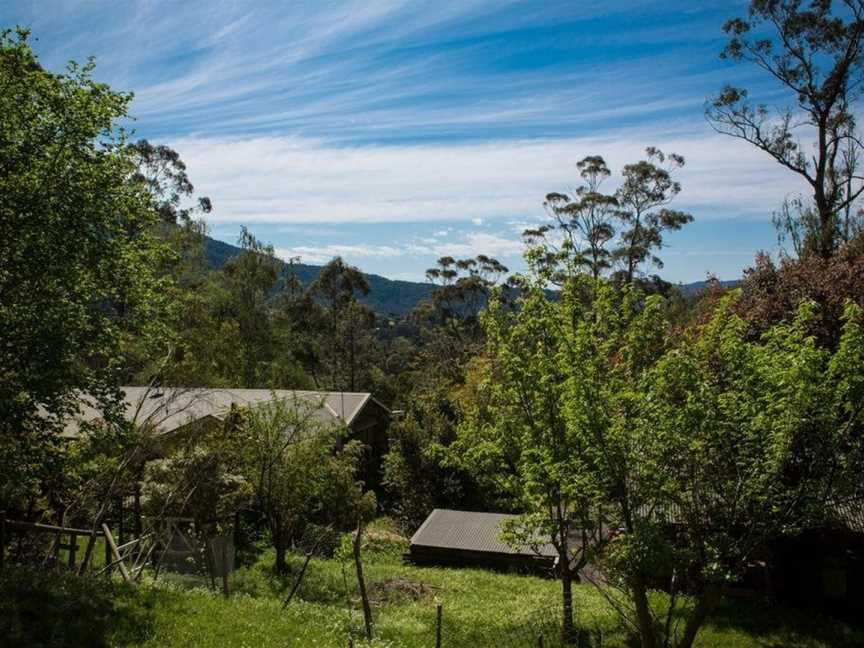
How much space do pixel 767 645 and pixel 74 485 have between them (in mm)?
17926

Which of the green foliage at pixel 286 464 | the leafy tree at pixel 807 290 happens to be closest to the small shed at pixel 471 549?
the green foliage at pixel 286 464

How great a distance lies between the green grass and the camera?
36.2 ft

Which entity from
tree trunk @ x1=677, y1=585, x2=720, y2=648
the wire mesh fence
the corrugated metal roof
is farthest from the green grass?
tree trunk @ x1=677, y1=585, x2=720, y2=648

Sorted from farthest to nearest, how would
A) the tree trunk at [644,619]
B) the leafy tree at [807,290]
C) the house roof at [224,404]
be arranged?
the house roof at [224,404] < the leafy tree at [807,290] < the tree trunk at [644,619]

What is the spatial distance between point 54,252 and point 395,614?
11710 mm

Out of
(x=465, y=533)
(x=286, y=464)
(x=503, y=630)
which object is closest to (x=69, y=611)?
(x=503, y=630)

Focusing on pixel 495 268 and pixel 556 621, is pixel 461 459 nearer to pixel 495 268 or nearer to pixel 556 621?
pixel 556 621

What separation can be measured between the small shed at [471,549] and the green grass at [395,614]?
110 cm

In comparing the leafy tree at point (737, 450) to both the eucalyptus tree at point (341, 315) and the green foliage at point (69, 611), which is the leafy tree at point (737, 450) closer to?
the green foliage at point (69, 611)

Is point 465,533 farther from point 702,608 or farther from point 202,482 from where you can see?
point 702,608

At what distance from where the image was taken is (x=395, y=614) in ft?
55.4

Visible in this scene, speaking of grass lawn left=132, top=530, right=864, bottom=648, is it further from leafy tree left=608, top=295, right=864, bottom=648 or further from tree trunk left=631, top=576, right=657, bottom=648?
leafy tree left=608, top=295, right=864, bottom=648

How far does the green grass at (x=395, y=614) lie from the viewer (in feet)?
36.2

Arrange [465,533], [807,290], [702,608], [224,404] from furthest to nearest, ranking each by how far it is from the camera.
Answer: [224,404]
[465,533]
[807,290]
[702,608]
